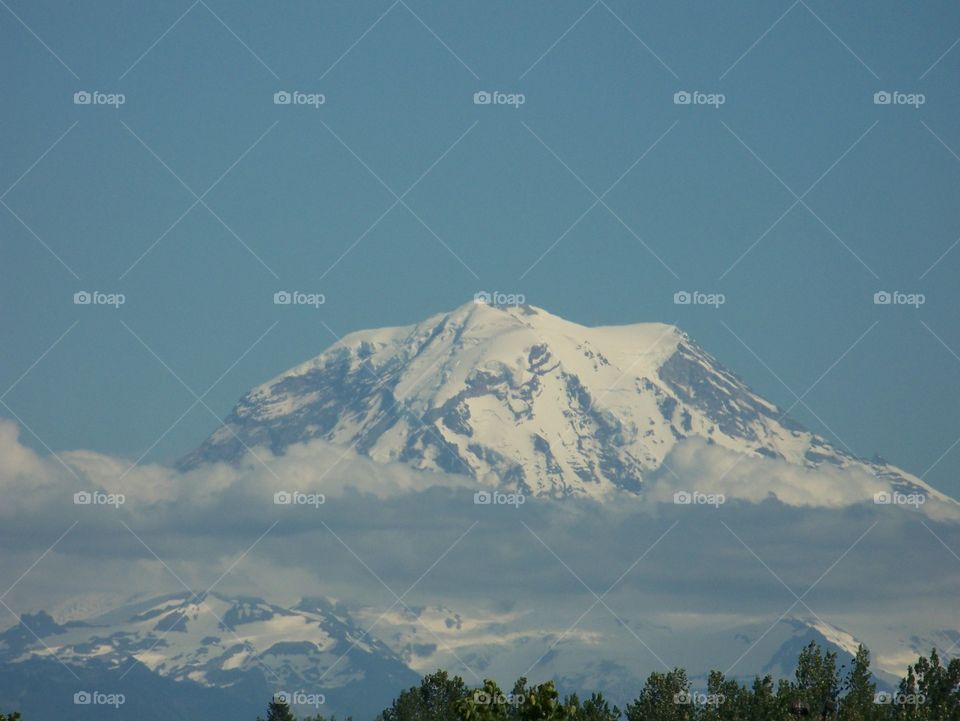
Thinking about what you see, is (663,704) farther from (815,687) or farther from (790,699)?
(815,687)

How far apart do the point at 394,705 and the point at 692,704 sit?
3700 centimetres

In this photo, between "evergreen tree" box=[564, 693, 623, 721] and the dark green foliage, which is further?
the dark green foliage

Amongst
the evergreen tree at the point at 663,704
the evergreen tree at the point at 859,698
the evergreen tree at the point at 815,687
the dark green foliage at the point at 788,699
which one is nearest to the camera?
the evergreen tree at the point at 859,698

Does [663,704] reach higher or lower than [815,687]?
lower
